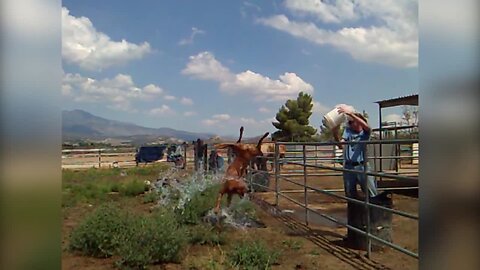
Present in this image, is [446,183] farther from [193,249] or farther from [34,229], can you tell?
[193,249]

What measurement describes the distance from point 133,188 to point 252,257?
462 centimetres

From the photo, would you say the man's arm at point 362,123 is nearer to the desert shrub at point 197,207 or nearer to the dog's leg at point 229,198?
the dog's leg at point 229,198

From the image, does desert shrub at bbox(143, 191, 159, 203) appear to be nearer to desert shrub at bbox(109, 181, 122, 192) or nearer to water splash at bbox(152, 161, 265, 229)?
water splash at bbox(152, 161, 265, 229)

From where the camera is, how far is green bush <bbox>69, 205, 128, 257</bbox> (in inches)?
127

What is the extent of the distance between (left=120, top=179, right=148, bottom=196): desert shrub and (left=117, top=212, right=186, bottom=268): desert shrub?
4.02m

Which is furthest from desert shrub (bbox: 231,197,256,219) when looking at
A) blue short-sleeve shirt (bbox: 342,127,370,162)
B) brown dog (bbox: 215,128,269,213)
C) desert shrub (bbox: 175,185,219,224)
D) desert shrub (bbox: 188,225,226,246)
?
blue short-sleeve shirt (bbox: 342,127,370,162)

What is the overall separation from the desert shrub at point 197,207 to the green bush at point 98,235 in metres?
0.86

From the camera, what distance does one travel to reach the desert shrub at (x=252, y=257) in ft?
9.59

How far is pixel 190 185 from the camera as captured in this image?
496cm

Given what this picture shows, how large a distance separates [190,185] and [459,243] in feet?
13.0

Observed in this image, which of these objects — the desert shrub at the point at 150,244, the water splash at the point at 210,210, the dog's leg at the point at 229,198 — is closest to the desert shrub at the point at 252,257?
the desert shrub at the point at 150,244

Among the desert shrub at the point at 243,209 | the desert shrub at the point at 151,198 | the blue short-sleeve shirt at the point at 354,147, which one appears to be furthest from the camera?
the desert shrub at the point at 151,198

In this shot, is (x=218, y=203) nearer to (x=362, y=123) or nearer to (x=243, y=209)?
(x=243, y=209)

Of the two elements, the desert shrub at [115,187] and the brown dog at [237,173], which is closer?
the brown dog at [237,173]
